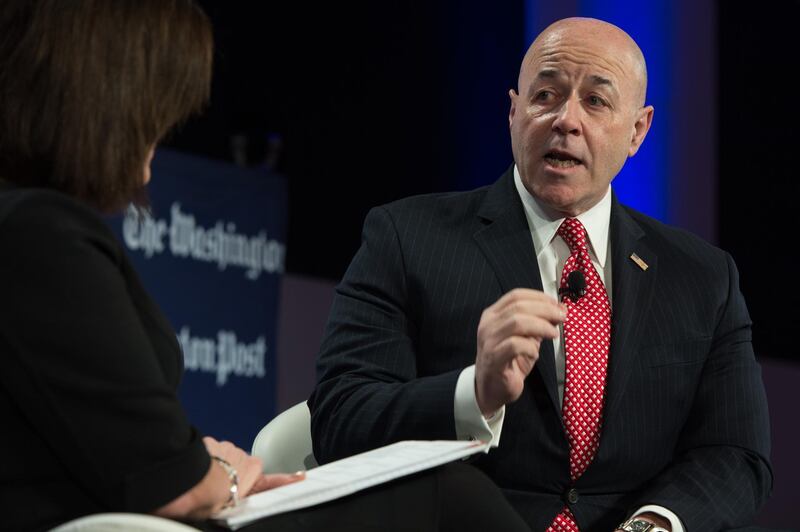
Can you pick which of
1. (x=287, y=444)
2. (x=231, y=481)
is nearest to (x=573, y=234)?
(x=287, y=444)

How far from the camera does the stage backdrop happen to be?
4.30 metres

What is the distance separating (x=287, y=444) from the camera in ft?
7.35

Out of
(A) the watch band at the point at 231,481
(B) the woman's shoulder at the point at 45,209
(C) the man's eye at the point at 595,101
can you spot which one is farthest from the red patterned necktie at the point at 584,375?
(B) the woman's shoulder at the point at 45,209

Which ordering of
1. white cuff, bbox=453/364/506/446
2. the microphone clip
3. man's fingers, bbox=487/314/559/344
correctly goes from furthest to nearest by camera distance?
1. the microphone clip
2. white cuff, bbox=453/364/506/446
3. man's fingers, bbox=487/314/559/344

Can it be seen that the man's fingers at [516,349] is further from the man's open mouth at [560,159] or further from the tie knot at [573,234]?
the man's open mouth at [560,159]

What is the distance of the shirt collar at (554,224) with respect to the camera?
235 cm

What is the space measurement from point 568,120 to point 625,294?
1.16 feet

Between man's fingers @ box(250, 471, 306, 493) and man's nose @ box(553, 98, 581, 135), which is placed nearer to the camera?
man's fingers @ box(250, 471, 306, 493)

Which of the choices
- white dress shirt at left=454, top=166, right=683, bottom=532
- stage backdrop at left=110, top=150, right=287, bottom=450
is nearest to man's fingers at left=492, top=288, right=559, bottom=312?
white dress shirt at left=454, top=166, right=683, bottom=532

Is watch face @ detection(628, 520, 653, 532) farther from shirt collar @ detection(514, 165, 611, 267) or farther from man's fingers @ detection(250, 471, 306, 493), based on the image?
man's fingers @ detection(250, 471, 306, 493)

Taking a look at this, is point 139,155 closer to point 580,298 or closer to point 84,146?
point 84,146

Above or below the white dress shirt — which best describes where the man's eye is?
above

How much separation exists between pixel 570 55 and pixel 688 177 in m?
2.07

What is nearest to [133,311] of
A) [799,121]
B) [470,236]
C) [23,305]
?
[23,305]
